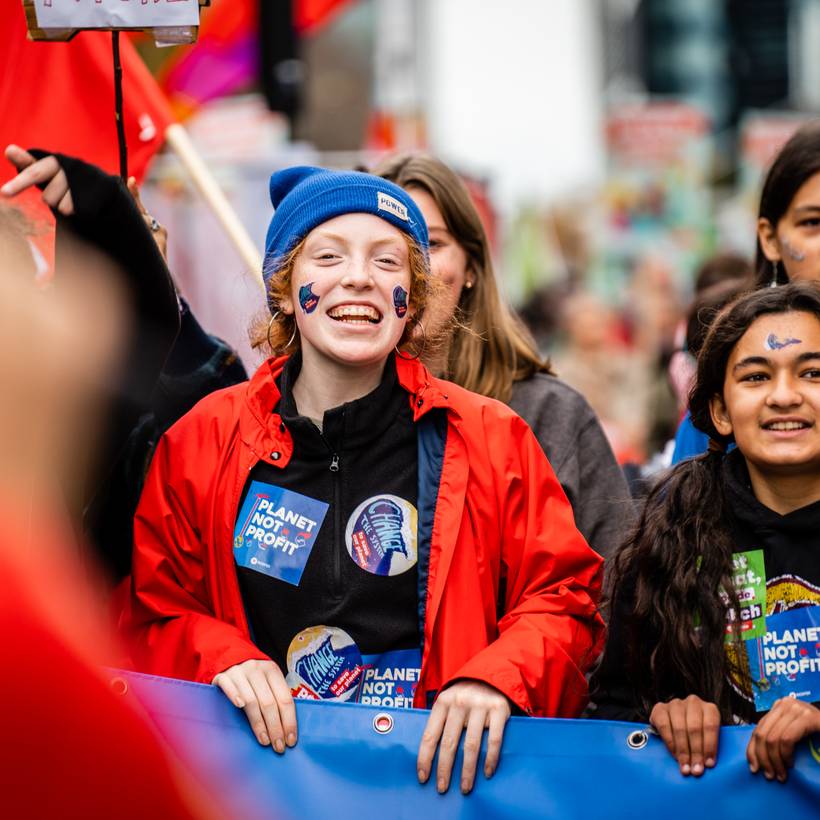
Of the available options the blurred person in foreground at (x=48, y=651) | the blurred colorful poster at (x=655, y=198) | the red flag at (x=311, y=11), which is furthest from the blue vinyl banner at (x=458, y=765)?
the blurred colorful poster at (x=655, y=198)

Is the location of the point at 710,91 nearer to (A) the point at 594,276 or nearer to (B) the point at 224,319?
(A) the point at 594,276

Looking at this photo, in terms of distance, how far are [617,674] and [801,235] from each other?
59.3 inches

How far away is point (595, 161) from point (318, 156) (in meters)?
38.0

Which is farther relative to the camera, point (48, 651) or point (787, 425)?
point (787, 425)

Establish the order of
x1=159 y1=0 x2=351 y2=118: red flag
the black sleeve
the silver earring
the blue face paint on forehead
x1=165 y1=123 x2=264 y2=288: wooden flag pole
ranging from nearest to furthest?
the black sleeve, the blue face paint on forehead, the silver earring, x1=165 y1=123 x2=264 y2=288: wooden flag pole, x1=159 y1=0 x2=351 y2=118: red flag

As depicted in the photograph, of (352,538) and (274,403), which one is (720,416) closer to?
(352,538)

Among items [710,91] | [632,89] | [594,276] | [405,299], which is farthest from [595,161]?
[405,299]

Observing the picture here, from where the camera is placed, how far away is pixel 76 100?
15.7ft

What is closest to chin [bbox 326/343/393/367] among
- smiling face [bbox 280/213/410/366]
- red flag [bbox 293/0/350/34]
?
smiling face [bbox 280/213/410/366]

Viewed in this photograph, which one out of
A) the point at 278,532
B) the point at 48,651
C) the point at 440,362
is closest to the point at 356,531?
the point at 278,532

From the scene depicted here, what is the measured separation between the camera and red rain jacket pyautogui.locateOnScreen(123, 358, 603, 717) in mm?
3107

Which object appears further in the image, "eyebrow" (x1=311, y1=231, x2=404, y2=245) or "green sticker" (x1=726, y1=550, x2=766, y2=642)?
"eyebrow" (x1=311, y1=231, x2=404, y2=245)

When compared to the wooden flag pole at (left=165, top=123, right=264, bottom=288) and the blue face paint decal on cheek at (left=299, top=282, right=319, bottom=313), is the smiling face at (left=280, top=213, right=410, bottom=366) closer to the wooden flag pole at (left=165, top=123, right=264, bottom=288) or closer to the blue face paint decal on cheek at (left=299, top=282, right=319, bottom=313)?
the blue face paint decal on cheek at (left=299, top=282, right=319, bottom=313)

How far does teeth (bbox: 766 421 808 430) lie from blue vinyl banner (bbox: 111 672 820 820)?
2.28ft
